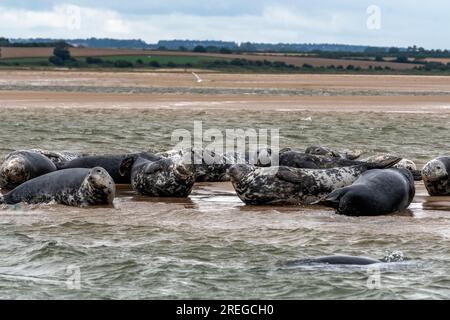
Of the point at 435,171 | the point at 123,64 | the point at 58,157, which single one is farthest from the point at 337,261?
the point at 123,64

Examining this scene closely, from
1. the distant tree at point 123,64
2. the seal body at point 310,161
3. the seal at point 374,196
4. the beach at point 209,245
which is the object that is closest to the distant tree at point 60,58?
the distant tree at point 123,64

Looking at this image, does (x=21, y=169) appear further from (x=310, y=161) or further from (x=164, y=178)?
(x=310, y=161)

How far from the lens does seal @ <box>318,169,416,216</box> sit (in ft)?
40.0

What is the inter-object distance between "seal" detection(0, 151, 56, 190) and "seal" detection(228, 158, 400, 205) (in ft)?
9.23

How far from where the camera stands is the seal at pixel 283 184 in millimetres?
13172

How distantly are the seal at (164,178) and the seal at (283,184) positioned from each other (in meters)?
0.76

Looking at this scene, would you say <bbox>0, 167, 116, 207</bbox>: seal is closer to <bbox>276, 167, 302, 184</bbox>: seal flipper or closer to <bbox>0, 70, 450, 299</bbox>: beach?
<bbox>0, 70, 450, 299</bbox>: beach

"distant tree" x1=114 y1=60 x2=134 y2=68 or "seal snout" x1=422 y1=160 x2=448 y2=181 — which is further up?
"seal snout" x1=422 y1=160 x2=448 y2=181

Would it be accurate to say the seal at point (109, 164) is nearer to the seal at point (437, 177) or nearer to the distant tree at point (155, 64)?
the seal at point (437, 177)

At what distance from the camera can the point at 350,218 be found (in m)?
12.1

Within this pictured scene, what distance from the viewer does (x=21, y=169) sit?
1416cm

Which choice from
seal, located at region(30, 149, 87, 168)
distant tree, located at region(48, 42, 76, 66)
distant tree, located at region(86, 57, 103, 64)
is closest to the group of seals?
seal, located at region(30, 149, 87, 168)
